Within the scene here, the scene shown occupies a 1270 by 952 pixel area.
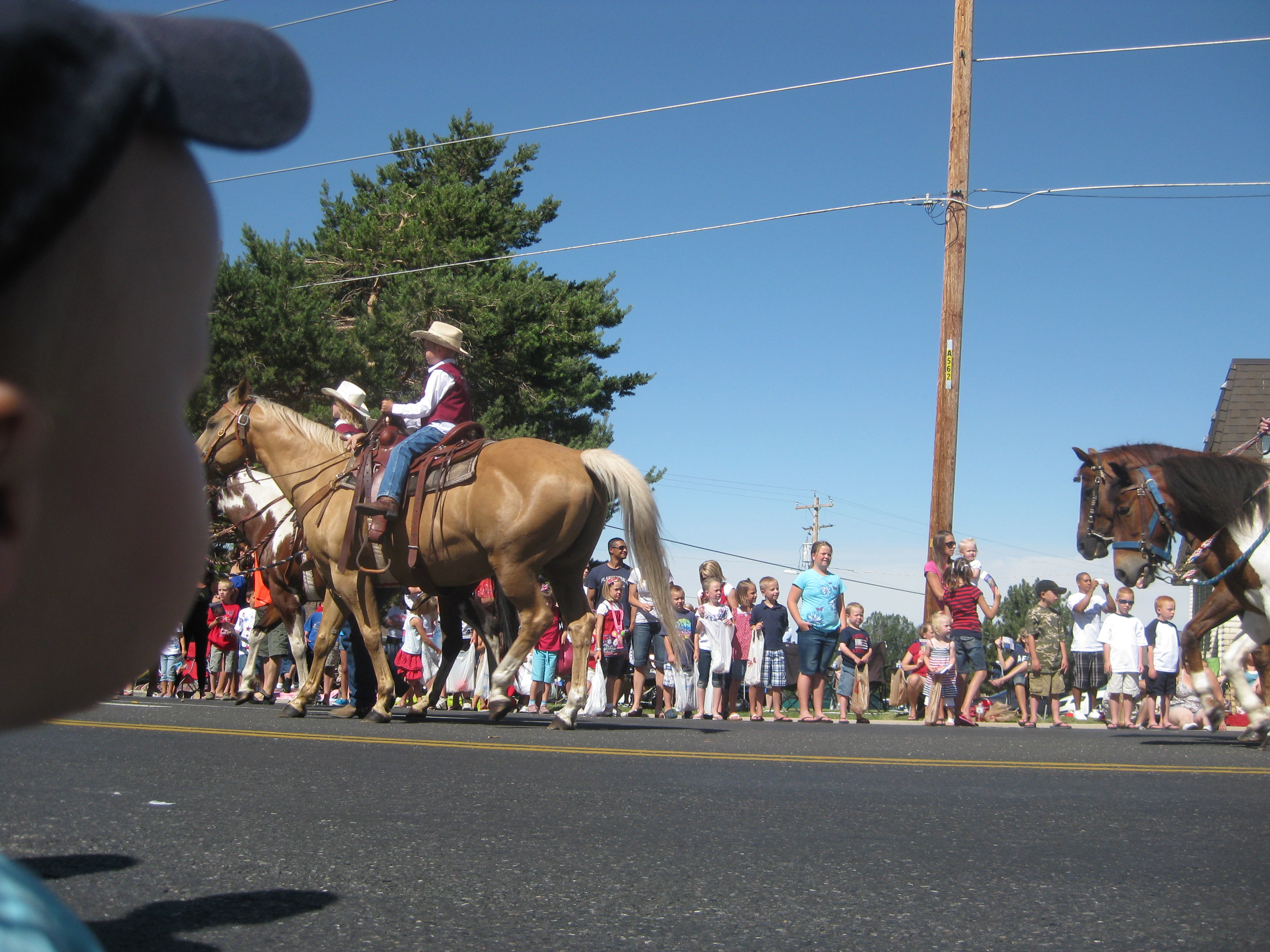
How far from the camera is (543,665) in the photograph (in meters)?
12.9

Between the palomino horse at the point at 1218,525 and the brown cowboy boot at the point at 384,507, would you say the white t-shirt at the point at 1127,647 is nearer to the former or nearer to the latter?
the palomino horse at the point at 1218,525

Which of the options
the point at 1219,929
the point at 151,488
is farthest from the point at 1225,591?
the point at 151,488

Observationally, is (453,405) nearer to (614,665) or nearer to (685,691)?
(614,665)

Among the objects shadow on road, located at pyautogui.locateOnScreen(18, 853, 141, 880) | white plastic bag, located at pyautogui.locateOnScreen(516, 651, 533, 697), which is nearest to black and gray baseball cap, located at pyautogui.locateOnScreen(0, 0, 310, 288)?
shadow on road, located at pyautogui.locateOnScreen(18, 853, 141, 880)

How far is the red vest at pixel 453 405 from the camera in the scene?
9195 millimetres

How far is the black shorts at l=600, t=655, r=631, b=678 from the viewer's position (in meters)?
12.4

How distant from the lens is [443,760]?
211 inches

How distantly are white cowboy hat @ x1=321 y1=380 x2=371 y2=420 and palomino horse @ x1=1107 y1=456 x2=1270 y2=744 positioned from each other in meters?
6.31

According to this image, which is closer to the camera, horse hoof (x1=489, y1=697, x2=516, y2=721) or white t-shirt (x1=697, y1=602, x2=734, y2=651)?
horse hoof (x1=489, y1=697, x2=516, y2=721)

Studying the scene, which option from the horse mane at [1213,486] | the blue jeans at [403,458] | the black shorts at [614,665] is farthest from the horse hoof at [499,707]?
the horse mane at [1213,486]

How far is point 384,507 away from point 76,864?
6.10 m

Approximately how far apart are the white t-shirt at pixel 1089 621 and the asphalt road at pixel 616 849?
770cm

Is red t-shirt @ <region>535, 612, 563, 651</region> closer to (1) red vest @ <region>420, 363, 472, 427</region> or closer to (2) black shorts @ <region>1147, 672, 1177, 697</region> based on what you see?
(1) red vest @ <region>420, 363, 472, 427</region>

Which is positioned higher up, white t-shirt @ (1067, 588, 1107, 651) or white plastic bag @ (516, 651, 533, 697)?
white t-shirt @ (1067, 588, 1107, 651)
